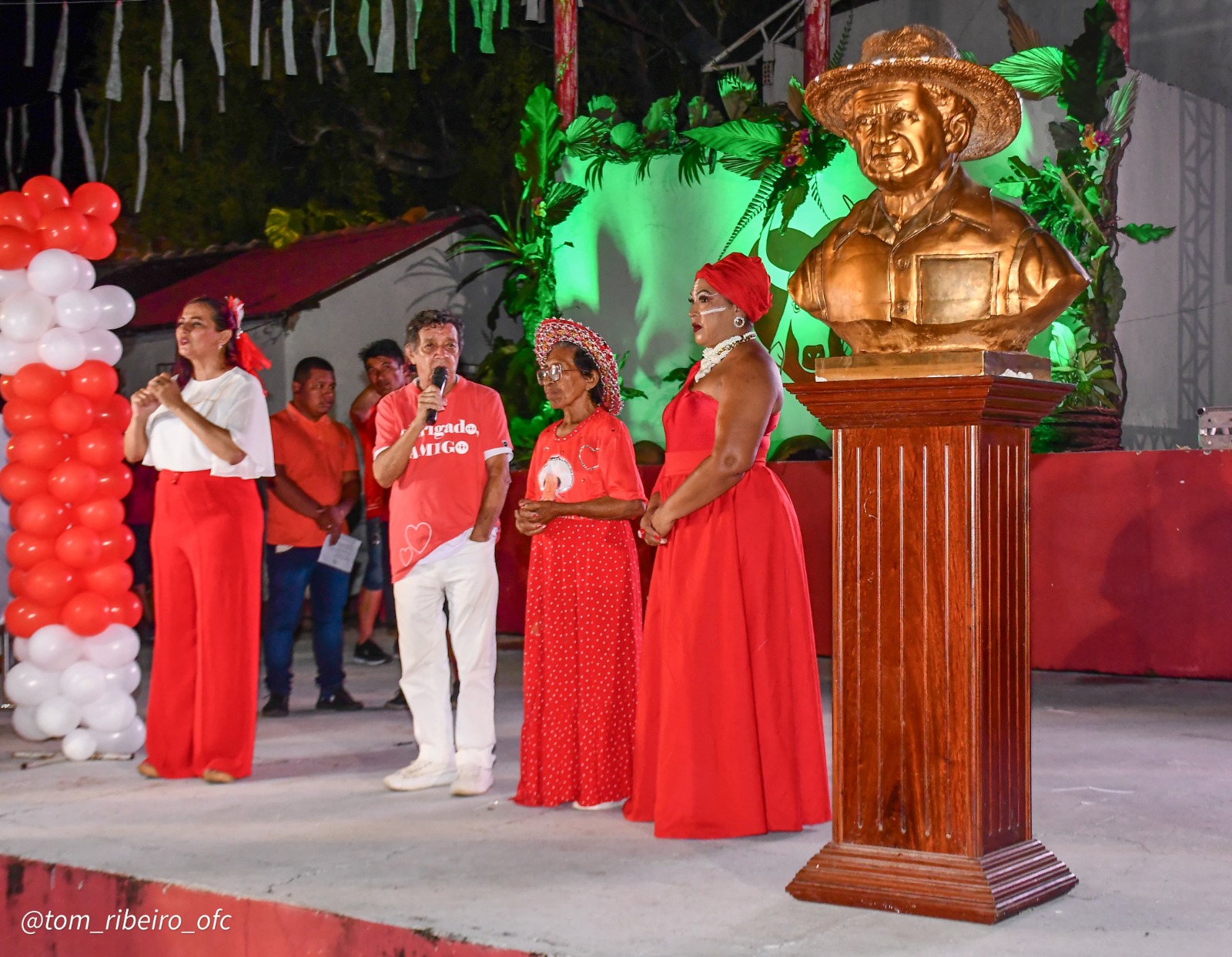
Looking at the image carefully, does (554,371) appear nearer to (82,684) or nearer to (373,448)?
(373,448)

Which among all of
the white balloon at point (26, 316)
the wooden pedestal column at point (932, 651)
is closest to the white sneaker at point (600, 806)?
the wooden pedestal column at point (932, 651)

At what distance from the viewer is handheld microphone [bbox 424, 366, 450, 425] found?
16.3 ft

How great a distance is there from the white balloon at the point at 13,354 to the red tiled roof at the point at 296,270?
22.4 ft

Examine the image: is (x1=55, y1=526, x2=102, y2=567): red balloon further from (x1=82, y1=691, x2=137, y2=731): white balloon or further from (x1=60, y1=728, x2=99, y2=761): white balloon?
(x1=60, y1=728, x2=99, y2=761): white balloon

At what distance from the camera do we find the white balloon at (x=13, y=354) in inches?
237

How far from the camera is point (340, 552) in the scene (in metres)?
6.86

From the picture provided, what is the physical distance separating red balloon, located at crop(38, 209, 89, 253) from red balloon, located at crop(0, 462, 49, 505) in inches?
36.9

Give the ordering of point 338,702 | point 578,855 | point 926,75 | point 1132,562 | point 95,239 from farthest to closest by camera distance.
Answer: point 1132,562 < point 338,702 < point 95,239 < point 578,855 < point 926,75

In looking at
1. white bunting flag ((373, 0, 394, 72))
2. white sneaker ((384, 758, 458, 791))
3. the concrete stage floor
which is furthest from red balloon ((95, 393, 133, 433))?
white bunting flag ((373, 0, 394, 72))

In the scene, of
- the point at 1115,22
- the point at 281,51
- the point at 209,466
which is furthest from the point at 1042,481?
the point at 281,51

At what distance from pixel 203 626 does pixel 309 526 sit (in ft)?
4.93

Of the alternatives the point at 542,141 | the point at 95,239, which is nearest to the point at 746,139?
the point at 542,141

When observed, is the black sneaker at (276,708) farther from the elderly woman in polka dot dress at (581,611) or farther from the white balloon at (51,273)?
the elderly woman in polka dot dress at (581,611)
